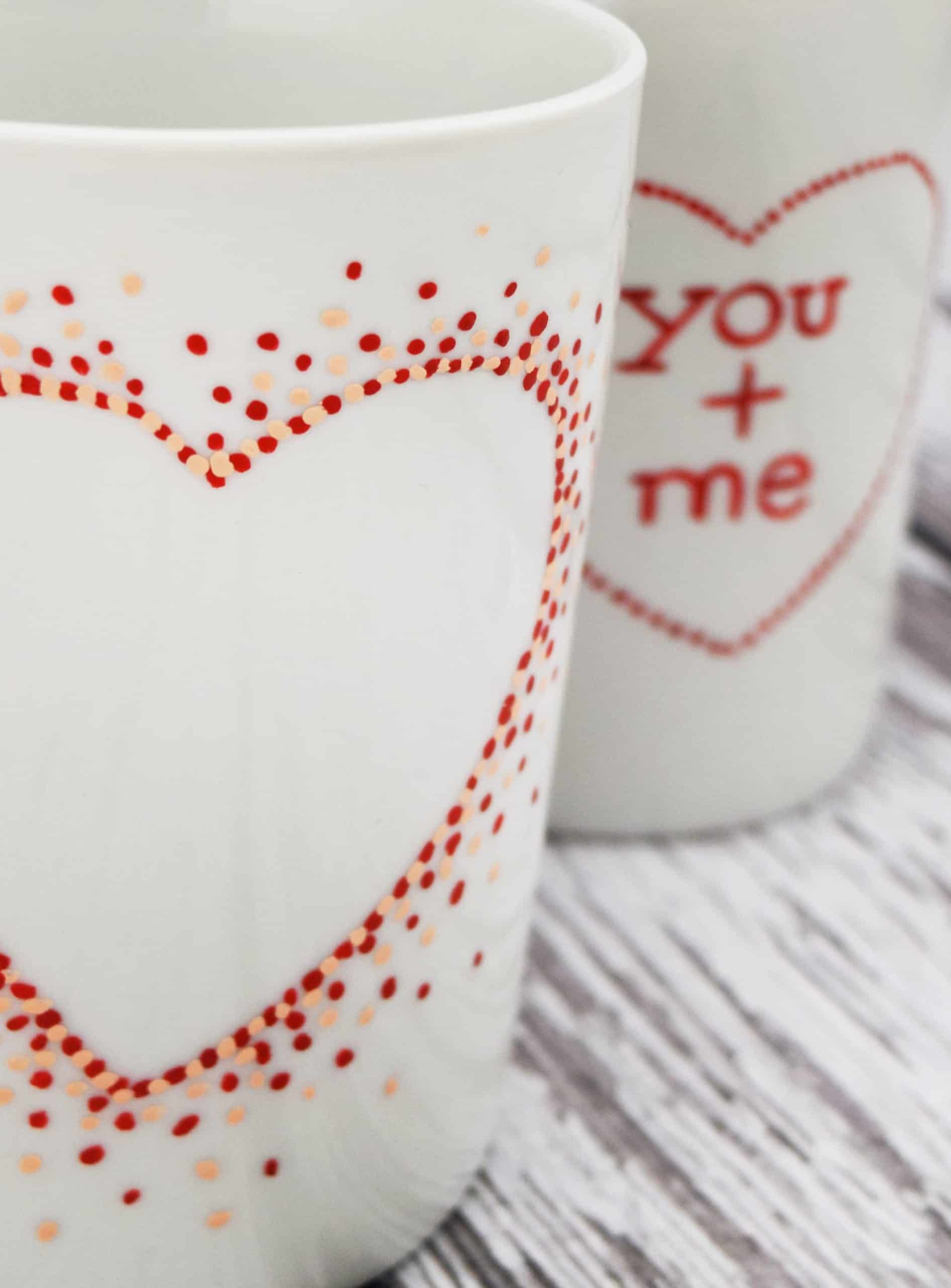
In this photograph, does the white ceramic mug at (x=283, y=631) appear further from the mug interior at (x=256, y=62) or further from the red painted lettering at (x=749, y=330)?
the red painted lettering at (x=749, y=330)

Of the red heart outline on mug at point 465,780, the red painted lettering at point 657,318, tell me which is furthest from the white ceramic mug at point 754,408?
the red heart outline on mug at point 465,780

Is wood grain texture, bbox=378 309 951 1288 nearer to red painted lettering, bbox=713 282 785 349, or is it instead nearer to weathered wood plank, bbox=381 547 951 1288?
weathered wood plank, bbox=381 547 951 1288

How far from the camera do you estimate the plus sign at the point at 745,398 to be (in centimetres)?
45

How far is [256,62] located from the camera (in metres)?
0.38

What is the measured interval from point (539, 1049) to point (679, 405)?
0.54 ft

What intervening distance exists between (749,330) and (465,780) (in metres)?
0.18

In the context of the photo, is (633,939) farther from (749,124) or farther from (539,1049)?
(749,124)

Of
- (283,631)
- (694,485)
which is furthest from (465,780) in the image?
(694,485)

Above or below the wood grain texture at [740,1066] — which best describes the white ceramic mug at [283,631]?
above

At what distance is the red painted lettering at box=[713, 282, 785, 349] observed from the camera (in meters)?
0.44

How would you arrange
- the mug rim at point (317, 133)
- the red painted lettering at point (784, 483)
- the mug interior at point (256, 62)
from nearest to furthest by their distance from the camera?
the mug rim at point (317, 133)
the mug interior at point (256, 62)
the red painted lettering at point (784, 483)

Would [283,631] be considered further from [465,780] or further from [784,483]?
[784,483]

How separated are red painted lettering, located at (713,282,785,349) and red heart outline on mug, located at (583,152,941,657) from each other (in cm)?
1

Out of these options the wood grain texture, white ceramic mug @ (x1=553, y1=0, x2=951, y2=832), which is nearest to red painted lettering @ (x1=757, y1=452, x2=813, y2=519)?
white ceramic mug @ (x1=553, y1=0, x2=951, y2=832)
